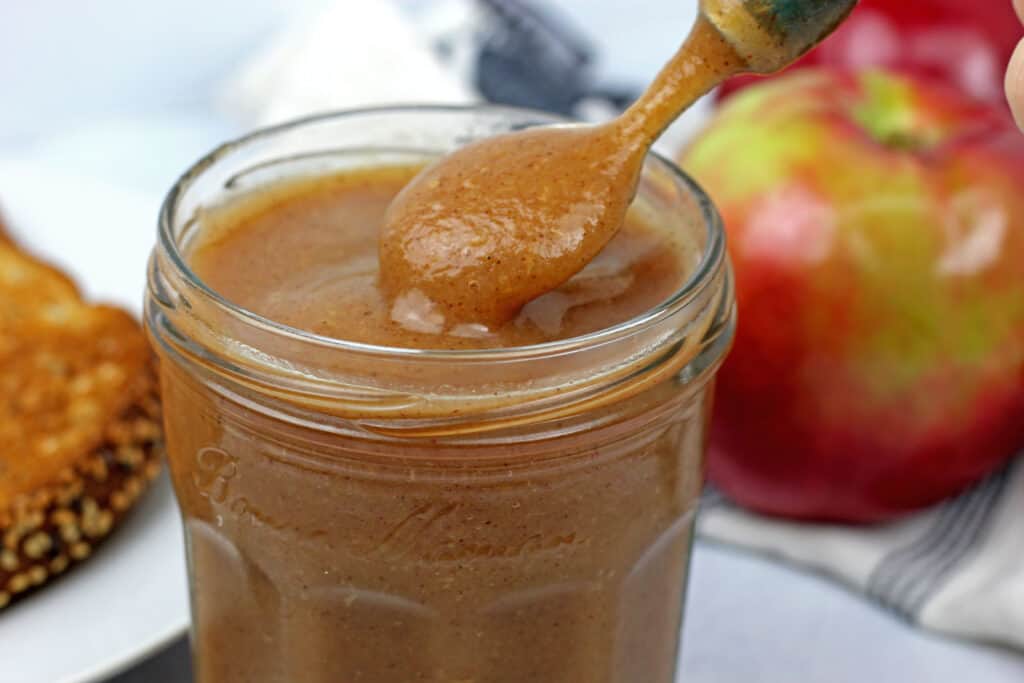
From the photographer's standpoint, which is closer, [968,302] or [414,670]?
[414,670]

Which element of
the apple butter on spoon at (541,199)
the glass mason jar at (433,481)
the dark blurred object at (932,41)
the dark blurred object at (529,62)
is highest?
the apple butter on spoon at (541,199)

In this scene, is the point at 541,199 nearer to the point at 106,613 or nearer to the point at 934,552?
the point at 106,613

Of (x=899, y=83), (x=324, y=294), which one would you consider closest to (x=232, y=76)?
(x=899, y=83)

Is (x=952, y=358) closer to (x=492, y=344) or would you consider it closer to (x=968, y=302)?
(x=968, y=302)

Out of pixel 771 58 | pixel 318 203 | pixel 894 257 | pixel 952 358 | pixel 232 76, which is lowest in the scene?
pixel 232 76

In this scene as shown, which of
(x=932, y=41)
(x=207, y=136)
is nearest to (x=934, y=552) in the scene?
(x=932, y=41)

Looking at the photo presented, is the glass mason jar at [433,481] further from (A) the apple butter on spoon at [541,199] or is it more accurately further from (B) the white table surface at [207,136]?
(B) the white table surface at [207,136]

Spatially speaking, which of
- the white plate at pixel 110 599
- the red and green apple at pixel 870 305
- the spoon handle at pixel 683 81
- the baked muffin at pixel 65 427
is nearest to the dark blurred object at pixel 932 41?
the red and green apple at pixel 870 305
